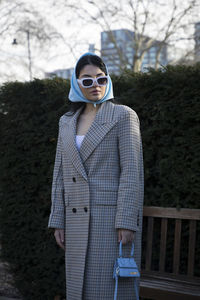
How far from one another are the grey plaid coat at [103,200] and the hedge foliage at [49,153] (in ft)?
3.34

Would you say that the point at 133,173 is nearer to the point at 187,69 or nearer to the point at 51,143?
the point at 187,69

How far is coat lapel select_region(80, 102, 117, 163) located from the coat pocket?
260 mm

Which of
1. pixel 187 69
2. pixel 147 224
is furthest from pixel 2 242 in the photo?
pixel 187 69

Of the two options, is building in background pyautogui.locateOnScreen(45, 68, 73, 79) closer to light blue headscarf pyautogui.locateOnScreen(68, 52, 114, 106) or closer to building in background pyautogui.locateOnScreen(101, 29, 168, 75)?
light blue headscarf pyautogui.locateOnScreen(68, 52, 114, 106)

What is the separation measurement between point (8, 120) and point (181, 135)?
211 centimetres

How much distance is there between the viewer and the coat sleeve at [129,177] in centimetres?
207

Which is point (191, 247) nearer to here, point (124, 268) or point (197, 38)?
point (124, 268)

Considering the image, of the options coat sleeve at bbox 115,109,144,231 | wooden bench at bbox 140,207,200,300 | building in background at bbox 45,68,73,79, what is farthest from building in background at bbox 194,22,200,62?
coat sleeve at bbox 115,109,144,231

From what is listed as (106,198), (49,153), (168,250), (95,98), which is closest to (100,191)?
(106,198)

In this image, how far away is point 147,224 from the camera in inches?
135

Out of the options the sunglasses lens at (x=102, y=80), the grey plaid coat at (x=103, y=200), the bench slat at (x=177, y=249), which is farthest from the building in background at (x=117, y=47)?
the grey plaid coat at (x=103, y=200)

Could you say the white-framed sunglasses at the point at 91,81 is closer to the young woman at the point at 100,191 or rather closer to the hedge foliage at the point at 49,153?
the young woman at the point at 100,191

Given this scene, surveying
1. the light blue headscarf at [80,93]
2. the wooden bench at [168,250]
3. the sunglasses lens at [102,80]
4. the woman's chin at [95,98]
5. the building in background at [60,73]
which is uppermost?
the building in background at [60,73]

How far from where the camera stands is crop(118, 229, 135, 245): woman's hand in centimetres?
208
